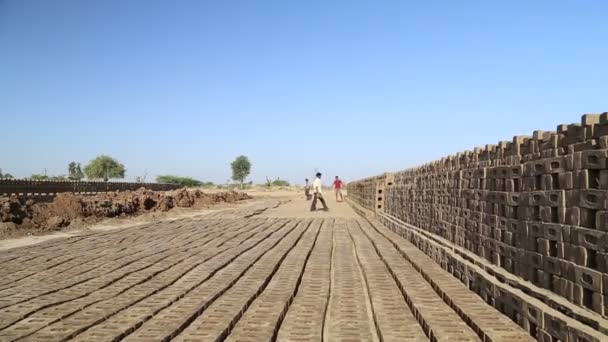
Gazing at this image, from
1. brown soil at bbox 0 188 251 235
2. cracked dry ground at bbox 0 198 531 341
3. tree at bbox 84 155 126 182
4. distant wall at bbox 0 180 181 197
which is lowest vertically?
cracked dry ground at bbox 0 198 531 341

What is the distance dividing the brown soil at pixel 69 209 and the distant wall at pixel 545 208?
1042cm

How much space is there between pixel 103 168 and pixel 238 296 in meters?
74.3

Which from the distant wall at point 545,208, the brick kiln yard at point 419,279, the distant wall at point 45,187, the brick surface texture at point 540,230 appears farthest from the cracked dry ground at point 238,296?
the distant wall at point 45,187

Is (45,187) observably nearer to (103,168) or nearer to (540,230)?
(540,230)

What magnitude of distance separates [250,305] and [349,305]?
840mm

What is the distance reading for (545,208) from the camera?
3564mm

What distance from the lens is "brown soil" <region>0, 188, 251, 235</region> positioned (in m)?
12.4

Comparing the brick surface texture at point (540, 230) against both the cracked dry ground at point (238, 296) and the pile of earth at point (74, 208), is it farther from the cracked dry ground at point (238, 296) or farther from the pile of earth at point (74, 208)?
the pile of earth at point (74, 208)

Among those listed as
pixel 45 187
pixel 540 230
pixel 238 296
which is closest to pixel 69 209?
pixel 45 187

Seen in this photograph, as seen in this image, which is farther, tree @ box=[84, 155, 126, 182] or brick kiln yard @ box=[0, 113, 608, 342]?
tree @ box=[84, 155, 126, 182]

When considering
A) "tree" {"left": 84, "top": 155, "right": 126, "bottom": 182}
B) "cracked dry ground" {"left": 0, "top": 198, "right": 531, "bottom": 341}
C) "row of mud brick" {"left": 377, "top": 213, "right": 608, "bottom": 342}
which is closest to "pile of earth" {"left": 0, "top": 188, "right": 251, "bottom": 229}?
"cracked dry ground" {"left": 0, "top": 198, "right": 531, "bottom": 341}

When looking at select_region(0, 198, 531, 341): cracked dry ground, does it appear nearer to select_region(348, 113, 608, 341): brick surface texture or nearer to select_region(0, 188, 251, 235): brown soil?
select_region(348, 113, 608, 341): brick surface texture

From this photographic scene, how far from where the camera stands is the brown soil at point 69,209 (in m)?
12.4

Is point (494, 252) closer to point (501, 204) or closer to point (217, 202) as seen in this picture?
point (501, 204)
